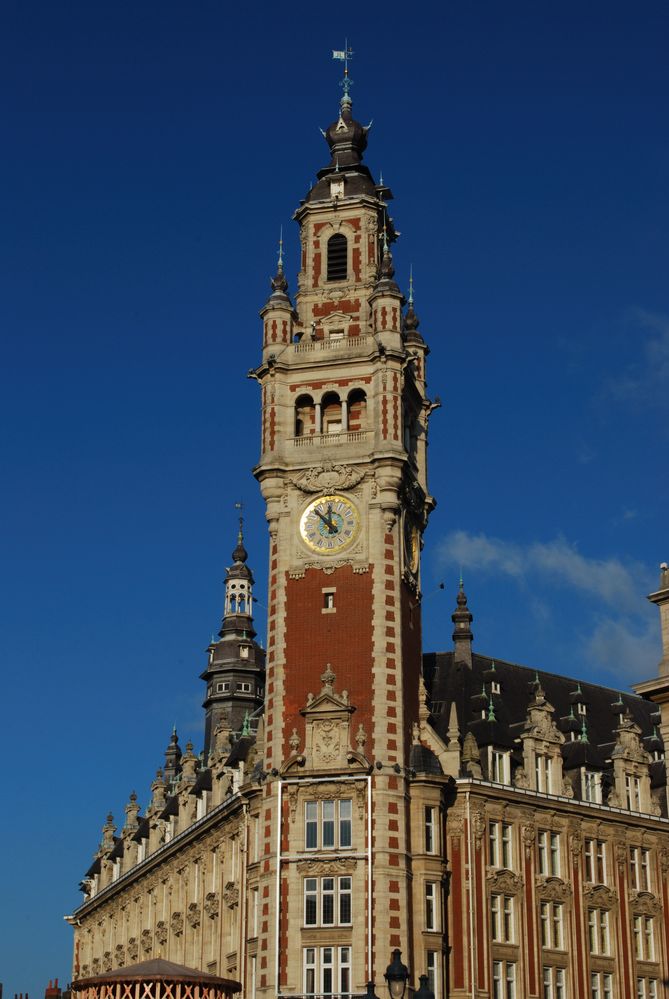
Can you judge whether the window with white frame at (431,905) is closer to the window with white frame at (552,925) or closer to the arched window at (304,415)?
the window with white frame at (552,925)

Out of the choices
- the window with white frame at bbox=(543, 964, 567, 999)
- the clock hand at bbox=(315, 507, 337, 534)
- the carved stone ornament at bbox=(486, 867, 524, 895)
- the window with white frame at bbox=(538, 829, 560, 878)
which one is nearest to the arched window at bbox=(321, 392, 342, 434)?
the clock hand at bbox=(315, 507, 337, 534)

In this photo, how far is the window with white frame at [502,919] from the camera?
268ft

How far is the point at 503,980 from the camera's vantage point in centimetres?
8100

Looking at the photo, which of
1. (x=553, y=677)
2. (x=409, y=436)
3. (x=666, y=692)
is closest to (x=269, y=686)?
(x=409, y=436)

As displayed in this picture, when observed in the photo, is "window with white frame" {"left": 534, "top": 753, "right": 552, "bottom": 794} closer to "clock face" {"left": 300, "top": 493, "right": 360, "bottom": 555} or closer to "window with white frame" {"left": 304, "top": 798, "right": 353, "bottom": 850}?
"window with white frame" {"left": 304, "top": 798, "right": 353, "bottom": 850}

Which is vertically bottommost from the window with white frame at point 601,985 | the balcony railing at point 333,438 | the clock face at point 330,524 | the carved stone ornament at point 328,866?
the window with white frame at point 601,985

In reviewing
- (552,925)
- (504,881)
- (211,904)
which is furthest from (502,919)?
(211,904)

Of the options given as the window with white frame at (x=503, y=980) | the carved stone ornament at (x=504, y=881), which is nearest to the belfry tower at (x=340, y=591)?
the carved stone ornament at (x=504, y=881)

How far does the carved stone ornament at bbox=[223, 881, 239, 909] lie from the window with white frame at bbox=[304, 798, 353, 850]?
1212cm

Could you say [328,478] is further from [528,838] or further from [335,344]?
[528,838]

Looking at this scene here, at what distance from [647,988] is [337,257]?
43777 mm

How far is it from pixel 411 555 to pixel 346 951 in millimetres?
21336

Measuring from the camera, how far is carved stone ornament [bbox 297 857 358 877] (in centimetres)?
7669

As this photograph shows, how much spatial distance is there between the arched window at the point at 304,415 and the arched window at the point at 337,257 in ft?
27.4
